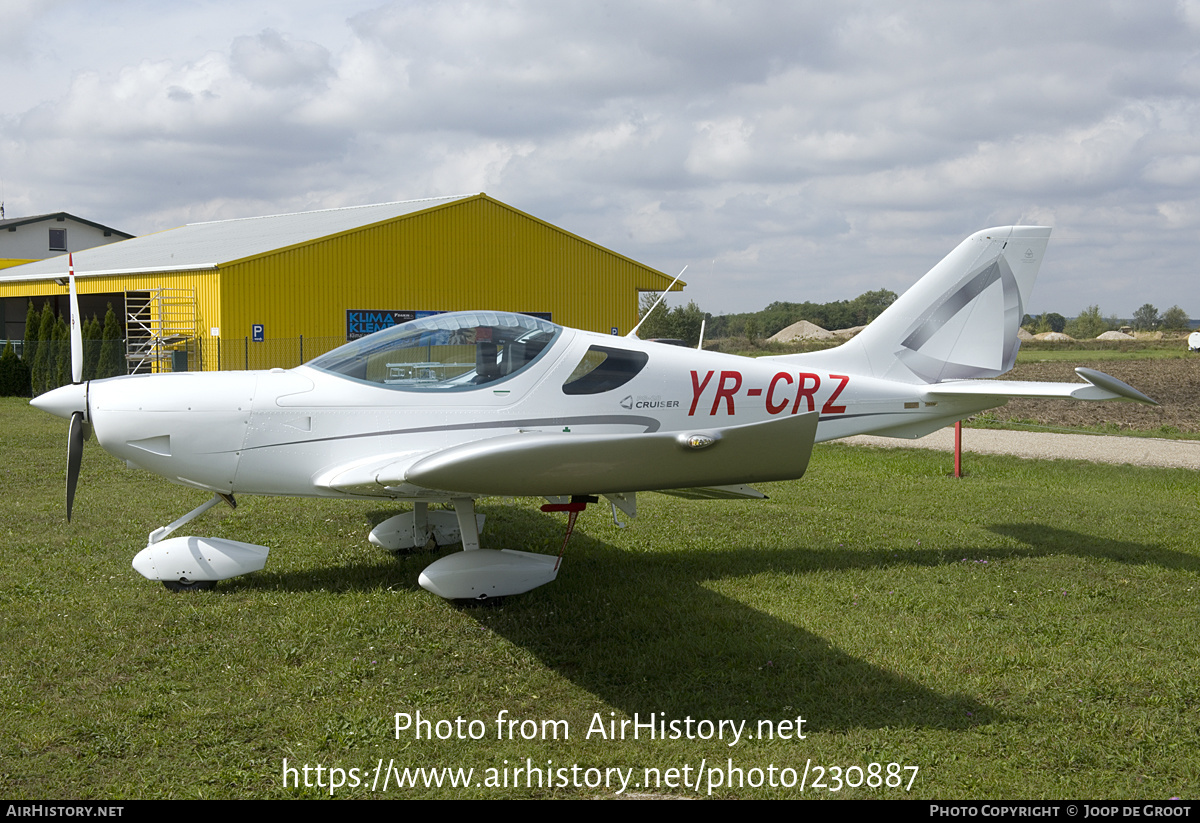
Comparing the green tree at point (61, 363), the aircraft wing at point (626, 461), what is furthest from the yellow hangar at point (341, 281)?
the aircraft wing at point (626, 461)

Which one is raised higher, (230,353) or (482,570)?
(230,353)

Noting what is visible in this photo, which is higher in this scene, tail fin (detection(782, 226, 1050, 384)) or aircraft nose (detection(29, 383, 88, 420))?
tail fin (detection(782, 226, 1050, 384))

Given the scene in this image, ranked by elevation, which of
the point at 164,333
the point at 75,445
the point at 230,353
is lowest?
the point at 75,445

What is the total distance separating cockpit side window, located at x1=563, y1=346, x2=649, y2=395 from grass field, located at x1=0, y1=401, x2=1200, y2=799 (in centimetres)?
145

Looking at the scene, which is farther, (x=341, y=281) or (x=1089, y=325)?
(x=1089, y=325)

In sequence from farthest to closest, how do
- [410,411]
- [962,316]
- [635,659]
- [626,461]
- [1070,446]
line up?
[1070,446] → [962,316] → [410,411] → [635,659] → [626,461]

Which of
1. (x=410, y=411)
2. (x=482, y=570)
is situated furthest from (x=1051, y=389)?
(x=410, y=411)

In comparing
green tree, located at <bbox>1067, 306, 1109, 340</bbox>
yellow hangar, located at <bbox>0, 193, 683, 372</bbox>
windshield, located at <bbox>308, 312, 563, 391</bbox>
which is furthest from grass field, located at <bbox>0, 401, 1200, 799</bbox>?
green tree, located at <bbox>1067, 306, 1109, 340</bbox>

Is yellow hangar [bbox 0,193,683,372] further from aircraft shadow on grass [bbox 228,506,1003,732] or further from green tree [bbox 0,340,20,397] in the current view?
aircraft shadow on grass [bbox 228,506,1003,732]

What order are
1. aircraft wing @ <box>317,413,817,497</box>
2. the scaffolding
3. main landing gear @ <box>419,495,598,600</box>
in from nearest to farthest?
aircraft wing @ <box>317,413,817,497</box>
main landing gear @ <box>419,495,598,600</box>
the scaffolding

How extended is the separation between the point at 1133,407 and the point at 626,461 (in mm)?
20691

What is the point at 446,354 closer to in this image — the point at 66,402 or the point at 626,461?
the point at 626,461

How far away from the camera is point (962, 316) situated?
764 cm

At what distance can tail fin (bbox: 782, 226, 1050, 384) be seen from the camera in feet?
24.6
